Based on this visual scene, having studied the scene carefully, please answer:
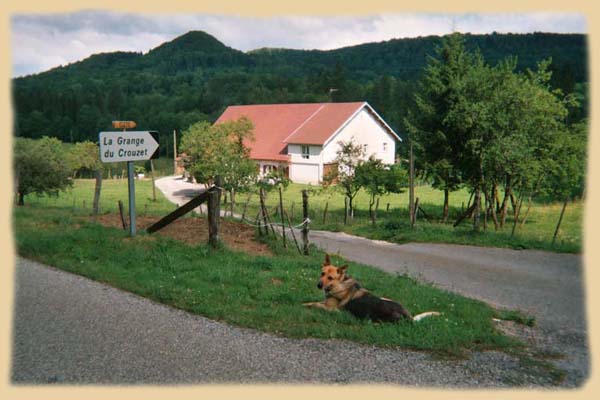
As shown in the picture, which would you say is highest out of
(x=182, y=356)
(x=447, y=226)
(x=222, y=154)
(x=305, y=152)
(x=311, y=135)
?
(x=311, y=135)

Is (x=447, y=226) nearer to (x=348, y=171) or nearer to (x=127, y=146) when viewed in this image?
(x=348, y=171)

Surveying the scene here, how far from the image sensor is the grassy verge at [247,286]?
6508mm

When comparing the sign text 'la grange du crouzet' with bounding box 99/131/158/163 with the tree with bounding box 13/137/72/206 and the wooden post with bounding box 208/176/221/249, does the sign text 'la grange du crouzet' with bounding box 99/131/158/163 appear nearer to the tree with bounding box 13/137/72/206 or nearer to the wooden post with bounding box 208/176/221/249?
the wooden post with bounding box 208/176/221/249

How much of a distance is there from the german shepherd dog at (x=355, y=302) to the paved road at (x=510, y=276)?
6.76 feet

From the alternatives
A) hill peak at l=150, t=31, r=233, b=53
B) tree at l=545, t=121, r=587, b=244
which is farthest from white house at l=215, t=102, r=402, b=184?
hill peak at l=150, t=31, r=233, b=53

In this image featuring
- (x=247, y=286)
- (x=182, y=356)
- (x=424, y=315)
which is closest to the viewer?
(x=182, y=356)

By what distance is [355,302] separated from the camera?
7.25 metres

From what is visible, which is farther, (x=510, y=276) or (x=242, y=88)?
(x=242, y=88)

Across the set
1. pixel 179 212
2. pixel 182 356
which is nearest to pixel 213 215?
pixel 179 212

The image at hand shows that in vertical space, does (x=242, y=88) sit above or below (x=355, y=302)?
above

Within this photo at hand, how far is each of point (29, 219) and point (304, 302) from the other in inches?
319

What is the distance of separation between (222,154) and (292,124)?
69.8 ft

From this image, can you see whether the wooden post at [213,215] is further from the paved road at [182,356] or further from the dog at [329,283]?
the paved road at [182,356]

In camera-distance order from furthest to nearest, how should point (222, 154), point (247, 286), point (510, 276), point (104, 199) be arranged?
point (104, 199) → point (222, 154) → point (510, 276) → point (247, 286)
